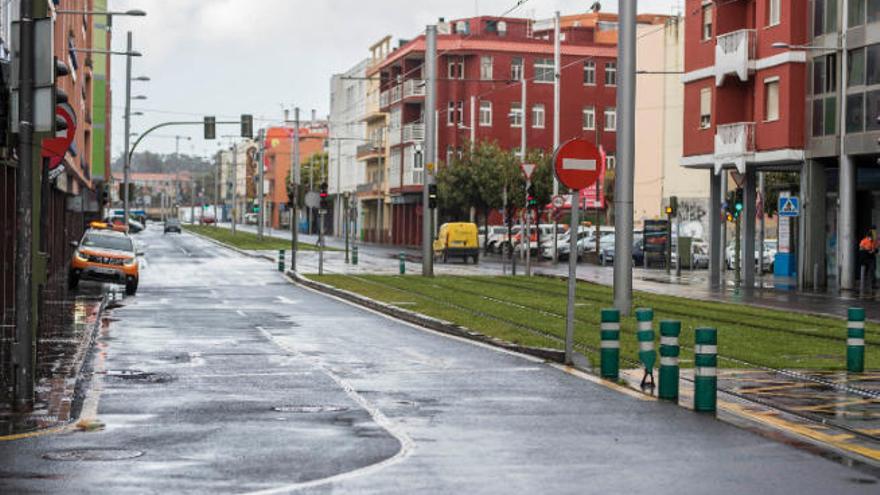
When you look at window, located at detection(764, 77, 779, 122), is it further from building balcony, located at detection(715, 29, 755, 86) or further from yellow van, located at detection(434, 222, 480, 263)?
yellow van, located at detection(434, 222, 480, 263)

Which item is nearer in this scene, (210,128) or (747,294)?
(747,294)

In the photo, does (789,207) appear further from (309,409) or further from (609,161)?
(609,161)

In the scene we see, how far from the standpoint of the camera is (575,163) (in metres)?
17.9

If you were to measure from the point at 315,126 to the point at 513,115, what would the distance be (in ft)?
314

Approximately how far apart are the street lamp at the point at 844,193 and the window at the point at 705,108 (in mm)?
6654

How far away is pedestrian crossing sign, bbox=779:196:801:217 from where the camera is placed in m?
46.8

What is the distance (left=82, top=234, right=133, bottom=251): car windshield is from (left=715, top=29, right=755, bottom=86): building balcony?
67.5 ft

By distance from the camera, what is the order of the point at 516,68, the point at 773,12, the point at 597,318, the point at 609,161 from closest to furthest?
the point at 597,318
the point at 773,12
the point at 516,68
the point at 609,161

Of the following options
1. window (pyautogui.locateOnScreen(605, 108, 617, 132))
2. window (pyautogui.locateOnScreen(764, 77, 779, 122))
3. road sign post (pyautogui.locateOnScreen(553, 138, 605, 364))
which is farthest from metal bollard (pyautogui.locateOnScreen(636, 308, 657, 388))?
window (pyautogui.locateOnScreen(605, 108, 617, 132))

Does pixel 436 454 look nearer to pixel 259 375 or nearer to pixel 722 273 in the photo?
pixel 259 375

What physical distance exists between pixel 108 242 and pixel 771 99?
21.6 meters

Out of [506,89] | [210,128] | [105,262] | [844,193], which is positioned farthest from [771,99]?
[506,89]

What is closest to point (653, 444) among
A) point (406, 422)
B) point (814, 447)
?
point (814, 447)

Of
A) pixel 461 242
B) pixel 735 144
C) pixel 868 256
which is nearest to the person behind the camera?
pixel 868 256
